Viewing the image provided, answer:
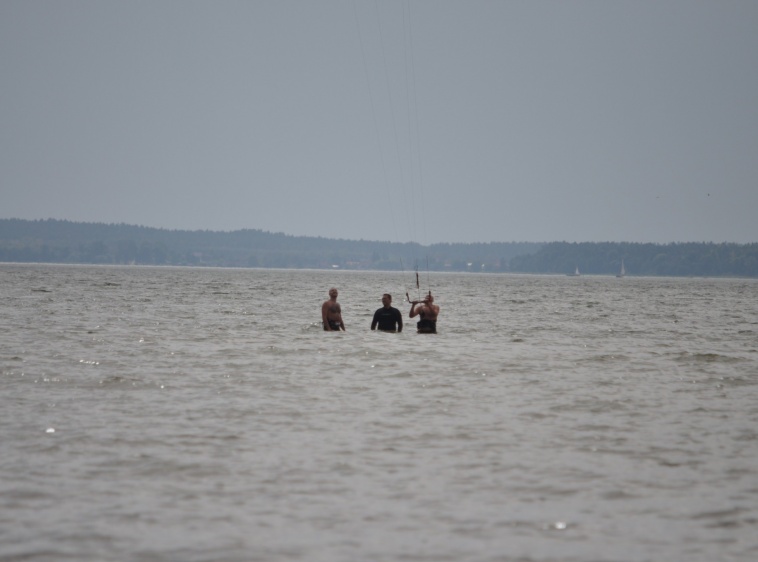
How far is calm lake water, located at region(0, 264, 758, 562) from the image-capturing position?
26.3 feet

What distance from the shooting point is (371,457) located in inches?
438

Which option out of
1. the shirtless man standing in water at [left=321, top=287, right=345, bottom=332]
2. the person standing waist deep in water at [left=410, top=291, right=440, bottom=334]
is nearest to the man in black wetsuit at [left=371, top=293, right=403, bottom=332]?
the person standing waist deep in water at [left=410, top=291, right=440, bottom=334]

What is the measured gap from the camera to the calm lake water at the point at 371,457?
802 cm

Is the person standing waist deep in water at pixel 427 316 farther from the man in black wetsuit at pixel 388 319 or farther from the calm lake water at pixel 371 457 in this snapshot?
the calm lake water at pixel 371 457

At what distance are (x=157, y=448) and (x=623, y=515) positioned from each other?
540cm

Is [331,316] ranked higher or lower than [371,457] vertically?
higher

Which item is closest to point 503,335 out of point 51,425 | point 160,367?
point 160,367

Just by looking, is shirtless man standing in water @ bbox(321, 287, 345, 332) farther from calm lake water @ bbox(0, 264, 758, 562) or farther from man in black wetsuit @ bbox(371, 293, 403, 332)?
calm lake water @ bbox(0, 264, 758, 562)

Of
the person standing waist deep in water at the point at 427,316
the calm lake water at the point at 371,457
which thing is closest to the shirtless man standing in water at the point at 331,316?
the person standing waist deep in water at the point at 427,316

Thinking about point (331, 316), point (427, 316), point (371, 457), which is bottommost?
point (371, 457)

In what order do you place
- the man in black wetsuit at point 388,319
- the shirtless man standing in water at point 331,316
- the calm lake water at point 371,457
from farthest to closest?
1. the shirtless man standing in water at point 331,316
2. the man in black wetsuit at point 388,319
3. the calm lake water at point 371,457

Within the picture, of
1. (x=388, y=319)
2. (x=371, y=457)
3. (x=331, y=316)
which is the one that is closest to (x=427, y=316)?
(x=388, y=319)

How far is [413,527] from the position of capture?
838 cm

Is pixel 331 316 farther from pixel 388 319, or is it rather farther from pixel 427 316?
pixel 427 316
